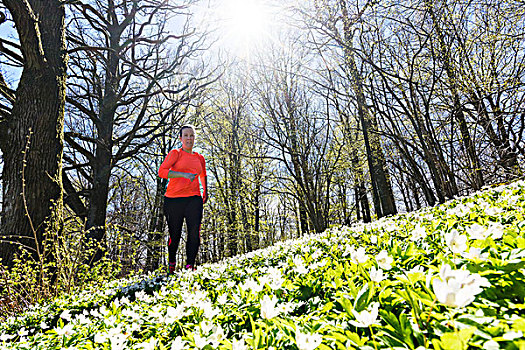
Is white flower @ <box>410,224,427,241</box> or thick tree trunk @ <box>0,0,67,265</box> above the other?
thick tree trunk @ <box>0,0,67,265</box>

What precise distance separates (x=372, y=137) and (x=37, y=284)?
28.6 feet

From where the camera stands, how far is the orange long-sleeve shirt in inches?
175

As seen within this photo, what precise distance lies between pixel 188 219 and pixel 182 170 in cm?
83

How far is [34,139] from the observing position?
4883 millimetres

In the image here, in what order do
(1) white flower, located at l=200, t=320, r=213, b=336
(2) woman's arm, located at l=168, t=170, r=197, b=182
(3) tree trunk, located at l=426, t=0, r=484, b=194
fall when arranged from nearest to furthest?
(1) white flower, located at l=200, t=320, r=213, b=336 → (2) woman's arm, located at l=168, t=170, r=197, b=182 → (3) tree trunk, located at l=426, t=0, r=484, b=194

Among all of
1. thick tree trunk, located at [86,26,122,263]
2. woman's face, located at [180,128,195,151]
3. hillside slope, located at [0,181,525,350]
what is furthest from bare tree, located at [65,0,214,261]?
hillside slope, located at [0,181,525,350]

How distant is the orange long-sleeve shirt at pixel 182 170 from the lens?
446 centimetres

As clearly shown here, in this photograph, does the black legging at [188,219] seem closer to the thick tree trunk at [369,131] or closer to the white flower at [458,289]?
the thick tree trunk at [369,131]

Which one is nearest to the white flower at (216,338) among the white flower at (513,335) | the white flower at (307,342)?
the white flower at (307,342)

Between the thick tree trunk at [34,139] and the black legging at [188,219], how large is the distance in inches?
68.8

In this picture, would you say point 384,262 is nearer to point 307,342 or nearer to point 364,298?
point 364,298

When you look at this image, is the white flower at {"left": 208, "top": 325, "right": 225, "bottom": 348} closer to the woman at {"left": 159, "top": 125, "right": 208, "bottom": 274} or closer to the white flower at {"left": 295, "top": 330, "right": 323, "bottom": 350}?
the white flower at {"left": 295, "top": 330, "right": 323, "bottom": 350}

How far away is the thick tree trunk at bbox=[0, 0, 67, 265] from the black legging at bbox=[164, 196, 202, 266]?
1.75m

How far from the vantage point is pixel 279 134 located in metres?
10.4
